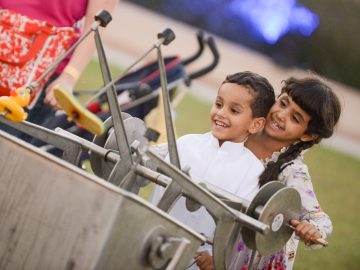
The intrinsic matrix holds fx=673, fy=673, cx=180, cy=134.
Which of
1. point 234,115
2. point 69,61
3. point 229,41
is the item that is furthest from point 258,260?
point 229,41

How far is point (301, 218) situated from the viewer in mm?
2738

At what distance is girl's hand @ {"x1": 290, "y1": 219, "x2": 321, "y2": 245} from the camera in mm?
2447

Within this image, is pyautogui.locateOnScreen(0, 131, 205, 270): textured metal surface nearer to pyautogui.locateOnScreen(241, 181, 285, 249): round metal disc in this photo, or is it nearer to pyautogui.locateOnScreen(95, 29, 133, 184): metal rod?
pyautogui.locateOnScreen(241, 181, 285, 249): round metal disc

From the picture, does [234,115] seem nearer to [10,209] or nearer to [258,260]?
[258,260]

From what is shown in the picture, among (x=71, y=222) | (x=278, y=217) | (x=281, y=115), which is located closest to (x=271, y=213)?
(x=278, y=217)

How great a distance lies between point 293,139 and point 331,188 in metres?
4.71

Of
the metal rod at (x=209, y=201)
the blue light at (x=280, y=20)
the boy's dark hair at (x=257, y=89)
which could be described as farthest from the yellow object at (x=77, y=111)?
the blue light at (x=280, y=20)

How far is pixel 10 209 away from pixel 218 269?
0.76 m

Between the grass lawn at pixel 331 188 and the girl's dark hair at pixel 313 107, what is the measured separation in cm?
169

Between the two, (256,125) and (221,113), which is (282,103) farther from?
(221,113)

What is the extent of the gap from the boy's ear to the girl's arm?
20 centimetres

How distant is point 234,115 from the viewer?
2.71 m

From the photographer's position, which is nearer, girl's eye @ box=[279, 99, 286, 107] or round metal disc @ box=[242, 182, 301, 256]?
round metal disc @ box=[242, 182, 301, 256]

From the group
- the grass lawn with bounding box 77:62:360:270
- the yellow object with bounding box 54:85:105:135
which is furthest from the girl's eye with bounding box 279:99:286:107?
the grass lawn with bounding box 77:62:360:270
